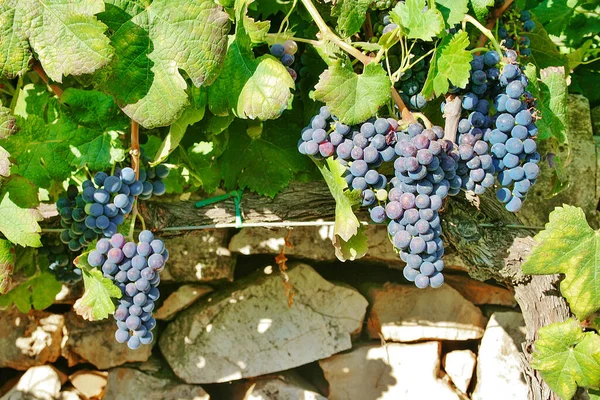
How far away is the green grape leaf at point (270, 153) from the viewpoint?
195 centimetres

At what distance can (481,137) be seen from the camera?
1.61m

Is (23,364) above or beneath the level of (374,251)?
beneath

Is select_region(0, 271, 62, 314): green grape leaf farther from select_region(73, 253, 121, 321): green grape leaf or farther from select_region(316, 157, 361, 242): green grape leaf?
select_region(316, 157, 361, 242): green grape leaf

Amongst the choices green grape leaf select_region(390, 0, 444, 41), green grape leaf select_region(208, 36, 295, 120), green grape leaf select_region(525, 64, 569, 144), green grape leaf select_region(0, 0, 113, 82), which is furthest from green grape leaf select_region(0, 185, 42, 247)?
green grape leaf select_region(525, 64, 569, 144)

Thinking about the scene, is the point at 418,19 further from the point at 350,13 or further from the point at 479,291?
the point at 479,291

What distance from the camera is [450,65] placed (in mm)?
1494

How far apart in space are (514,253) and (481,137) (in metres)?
0.46

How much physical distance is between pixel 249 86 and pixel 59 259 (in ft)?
3.08

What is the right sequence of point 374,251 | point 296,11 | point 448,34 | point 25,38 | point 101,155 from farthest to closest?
point 374,251 < point 296,11 < point 101,155 < point 448,34 < point 25,38

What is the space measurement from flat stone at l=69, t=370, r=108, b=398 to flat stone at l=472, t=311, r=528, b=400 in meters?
1.54

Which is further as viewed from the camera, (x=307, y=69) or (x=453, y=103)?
(x=307, y=69)

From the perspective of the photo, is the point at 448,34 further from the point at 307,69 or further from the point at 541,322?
the point at 541,322

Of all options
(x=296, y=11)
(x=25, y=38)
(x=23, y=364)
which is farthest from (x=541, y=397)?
(x=23, y=364)

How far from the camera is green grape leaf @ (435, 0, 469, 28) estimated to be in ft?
5.11
